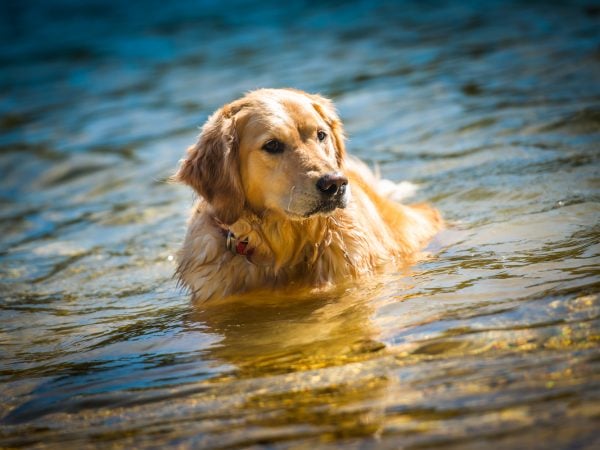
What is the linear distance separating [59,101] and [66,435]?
447 inches

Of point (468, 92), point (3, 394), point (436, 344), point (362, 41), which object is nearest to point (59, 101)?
point (362, 41)

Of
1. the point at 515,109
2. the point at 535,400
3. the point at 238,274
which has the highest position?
the point at 515,109

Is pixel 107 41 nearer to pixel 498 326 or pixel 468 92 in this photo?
pixel 468 92

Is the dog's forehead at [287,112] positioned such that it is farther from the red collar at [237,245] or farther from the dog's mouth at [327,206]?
the red collar at [237,245]

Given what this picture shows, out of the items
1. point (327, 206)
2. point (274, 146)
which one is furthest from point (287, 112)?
point (327, 206)

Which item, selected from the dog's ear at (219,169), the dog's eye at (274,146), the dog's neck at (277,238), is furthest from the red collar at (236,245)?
the dog's eye at (274,146)

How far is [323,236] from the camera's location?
4.85 m

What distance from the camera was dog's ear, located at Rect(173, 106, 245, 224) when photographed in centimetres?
472

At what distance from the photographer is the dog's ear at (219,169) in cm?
472

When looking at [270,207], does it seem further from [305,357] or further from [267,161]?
[305,357]

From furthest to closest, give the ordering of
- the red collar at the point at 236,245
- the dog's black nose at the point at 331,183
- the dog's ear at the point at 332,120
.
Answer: the dog's ear at the point at 332,120 < the red collar at the point at 236,245 < the dog's black nose at the point at 331,183

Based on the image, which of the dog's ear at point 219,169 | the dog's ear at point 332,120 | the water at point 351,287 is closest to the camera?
the water at point 351,287

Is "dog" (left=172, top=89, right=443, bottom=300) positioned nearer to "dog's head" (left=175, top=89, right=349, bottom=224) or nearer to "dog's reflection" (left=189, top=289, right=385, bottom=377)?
"dog's head" (left=175, top=89, right=349, bottom=224)

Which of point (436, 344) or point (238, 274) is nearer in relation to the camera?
point (436, 344)
